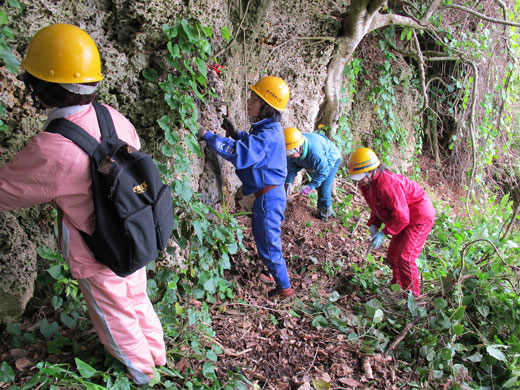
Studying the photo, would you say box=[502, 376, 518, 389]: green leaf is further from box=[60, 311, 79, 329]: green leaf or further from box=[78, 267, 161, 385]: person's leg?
box=[60, 311, 79, 329]: green leaf

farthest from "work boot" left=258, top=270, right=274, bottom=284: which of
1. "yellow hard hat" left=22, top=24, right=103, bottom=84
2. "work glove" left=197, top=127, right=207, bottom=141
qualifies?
"yellow hard hat" left=22, top=24, right=103, bottom=84

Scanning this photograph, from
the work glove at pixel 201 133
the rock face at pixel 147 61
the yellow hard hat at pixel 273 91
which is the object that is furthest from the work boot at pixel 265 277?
the yellow hard hat at pixel 273 91

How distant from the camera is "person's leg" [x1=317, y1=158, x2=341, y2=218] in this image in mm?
5453

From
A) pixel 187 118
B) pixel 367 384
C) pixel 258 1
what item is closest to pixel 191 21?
pixel 187 118

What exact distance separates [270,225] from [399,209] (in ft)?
4.45

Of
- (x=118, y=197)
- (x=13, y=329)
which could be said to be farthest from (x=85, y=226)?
(x=13, y=329)

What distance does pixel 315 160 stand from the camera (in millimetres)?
4938

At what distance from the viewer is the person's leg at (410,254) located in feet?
12.9

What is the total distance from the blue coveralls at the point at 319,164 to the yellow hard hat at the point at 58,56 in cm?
344

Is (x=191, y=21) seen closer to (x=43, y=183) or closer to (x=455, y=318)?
(x=43, y=183)

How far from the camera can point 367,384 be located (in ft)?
8.93

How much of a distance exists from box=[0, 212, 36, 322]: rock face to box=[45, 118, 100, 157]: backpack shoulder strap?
1.02m

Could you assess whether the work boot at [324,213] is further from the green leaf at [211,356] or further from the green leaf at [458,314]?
the green leaf at [211,356]

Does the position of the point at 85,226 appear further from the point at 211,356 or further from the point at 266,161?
the point at 266,161
